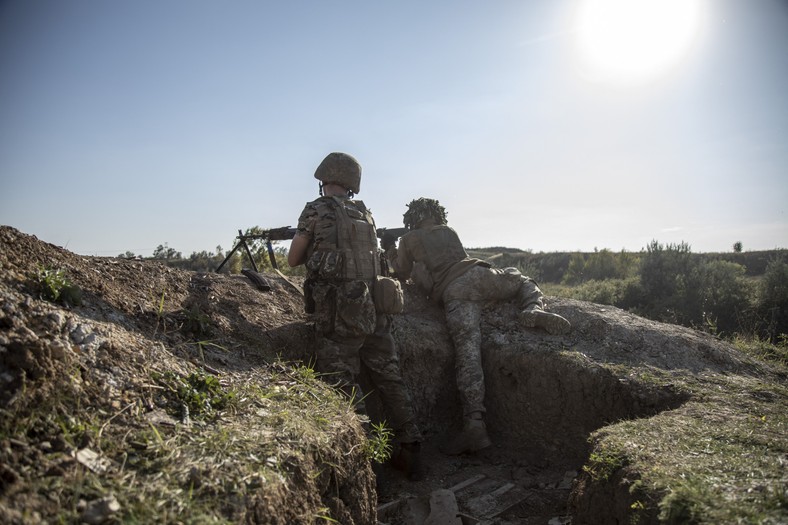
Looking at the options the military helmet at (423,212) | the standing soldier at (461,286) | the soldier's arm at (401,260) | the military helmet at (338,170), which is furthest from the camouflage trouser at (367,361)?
the military helmet at (423,212)

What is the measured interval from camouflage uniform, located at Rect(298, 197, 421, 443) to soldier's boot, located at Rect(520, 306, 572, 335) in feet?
6.61

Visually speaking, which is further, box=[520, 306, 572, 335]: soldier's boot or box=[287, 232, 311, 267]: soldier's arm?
box=[520, 306, 572, 335]: soldier's boot

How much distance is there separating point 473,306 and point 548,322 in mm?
891

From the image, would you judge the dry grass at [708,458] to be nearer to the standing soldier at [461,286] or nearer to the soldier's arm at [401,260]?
the standing soldier at [461,286]

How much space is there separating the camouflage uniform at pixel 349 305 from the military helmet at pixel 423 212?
6.53ft

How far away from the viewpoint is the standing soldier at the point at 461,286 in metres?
5.63

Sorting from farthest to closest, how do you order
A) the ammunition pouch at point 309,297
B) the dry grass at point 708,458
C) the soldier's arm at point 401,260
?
the soldier's arm at point 401,260 → the ammunition pouch at point 309,297 → the dry grass at point 708,458

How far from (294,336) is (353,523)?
86.7 inches

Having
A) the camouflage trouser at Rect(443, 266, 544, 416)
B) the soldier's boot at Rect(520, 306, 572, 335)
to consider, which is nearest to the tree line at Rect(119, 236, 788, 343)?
the camouflage trouser at Rect(443, 266, 544, 416)

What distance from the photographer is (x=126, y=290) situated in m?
4.15

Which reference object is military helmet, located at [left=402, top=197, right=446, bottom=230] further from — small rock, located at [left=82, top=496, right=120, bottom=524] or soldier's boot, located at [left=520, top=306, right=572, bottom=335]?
small rock, located at [left=82, top=496, right=120, bottom=524]

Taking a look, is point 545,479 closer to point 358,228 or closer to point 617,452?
point 617,452

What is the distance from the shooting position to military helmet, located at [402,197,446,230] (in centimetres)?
680

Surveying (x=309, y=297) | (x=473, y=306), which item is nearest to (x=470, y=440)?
(x=473, y=306)
